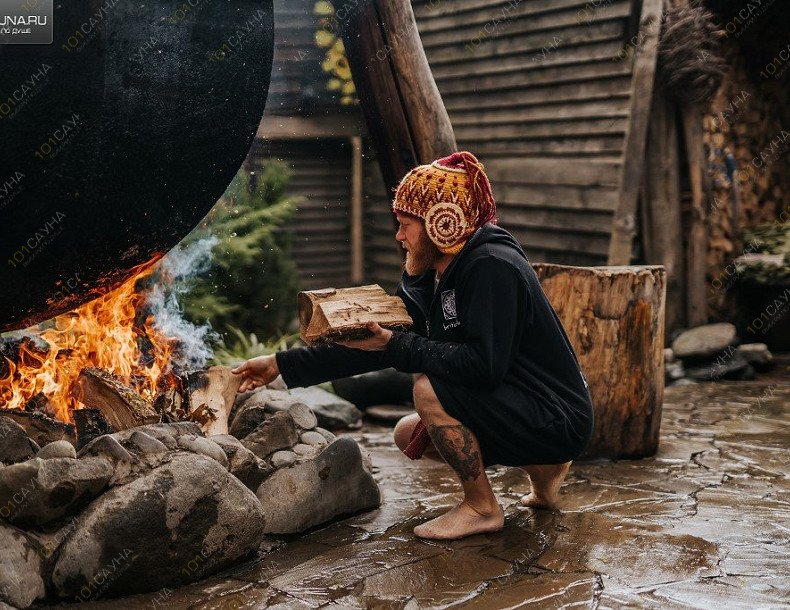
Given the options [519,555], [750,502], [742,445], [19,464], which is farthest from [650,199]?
[19,464]

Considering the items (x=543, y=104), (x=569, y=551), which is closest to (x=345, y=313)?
(x=569, y=551)

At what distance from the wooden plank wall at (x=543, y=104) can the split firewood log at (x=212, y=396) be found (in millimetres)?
4500

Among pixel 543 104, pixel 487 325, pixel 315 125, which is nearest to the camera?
pixel 487 325

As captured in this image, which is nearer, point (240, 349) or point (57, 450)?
point (57, 450)

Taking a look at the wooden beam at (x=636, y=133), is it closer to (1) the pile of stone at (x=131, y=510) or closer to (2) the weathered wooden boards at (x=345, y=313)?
(2) the weathered wooden boards at (x=345, y=313)

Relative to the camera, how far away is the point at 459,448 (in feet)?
11.8

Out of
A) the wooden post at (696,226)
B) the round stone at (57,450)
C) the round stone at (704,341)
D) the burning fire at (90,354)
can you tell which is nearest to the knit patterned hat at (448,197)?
the burning fire at (90,354)

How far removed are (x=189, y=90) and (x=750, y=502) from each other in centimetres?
297

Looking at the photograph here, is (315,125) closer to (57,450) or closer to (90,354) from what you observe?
(90,354)

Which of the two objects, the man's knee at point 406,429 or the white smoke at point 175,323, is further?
the white smoke at point 175,323

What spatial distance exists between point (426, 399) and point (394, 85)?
181 centimetres

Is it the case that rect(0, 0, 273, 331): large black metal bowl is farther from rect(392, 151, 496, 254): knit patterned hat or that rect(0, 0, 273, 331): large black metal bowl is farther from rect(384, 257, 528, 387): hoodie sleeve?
rect(384, 257, 528, 387): hoodie sleeve

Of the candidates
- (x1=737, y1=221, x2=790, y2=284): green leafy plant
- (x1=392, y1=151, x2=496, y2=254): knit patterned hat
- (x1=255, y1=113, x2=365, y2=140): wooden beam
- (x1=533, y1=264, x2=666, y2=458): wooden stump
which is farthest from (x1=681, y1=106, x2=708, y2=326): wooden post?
(x1=392, y1=151, x2=496, y2=254): knit patterned hat

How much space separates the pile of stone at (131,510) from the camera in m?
3.02
